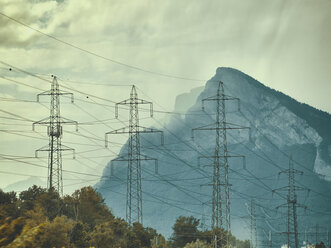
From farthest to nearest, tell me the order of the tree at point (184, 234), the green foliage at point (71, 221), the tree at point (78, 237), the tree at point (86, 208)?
the tree at point (184, 234), the tree at point (86, 208), the tree at point (78, 237), the green foliage at point (71, 221)

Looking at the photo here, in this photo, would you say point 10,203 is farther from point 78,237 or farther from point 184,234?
point 184,234

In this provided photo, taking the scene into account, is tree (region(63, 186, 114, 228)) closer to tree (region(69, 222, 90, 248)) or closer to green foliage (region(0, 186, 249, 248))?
green foliage (region(0, 186, 249, 248))

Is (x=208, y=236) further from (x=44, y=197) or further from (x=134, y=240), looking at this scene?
(x=44, y=197)

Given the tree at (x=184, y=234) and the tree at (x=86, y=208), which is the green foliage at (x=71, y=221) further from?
the tree at (x=184, y=234)

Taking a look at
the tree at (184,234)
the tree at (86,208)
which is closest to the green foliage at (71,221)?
the tree at (86,208)

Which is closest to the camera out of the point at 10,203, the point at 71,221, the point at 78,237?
the point at 78,237

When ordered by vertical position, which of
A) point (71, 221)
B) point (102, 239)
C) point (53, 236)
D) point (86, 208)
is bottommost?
point (102, 239)

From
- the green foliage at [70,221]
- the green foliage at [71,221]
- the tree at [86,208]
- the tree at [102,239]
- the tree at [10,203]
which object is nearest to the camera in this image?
the green foliage at [71,221]

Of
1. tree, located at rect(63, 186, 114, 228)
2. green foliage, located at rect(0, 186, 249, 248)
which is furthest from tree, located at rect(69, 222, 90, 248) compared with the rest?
tree, located at rect(63, 186, 114, 228)

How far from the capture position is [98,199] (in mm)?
97500

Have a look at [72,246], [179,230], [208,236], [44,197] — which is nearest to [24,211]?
[44,197]

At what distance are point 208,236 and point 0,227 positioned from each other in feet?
324

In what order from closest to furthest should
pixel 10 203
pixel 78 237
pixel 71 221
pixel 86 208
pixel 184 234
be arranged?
pixel 78 237, pixel 71 221, pixel 10 203, pixel 86 208, pixel 184 234

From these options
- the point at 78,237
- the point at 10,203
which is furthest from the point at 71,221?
the point at 10,203
